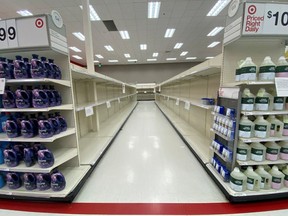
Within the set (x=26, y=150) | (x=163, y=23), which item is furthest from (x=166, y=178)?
(x=163, y=23)

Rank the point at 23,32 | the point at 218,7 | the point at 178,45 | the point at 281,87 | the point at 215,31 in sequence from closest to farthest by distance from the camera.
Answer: the point at 281,87
the point at 23,32
the point at 218,7
the point at 215,31
the point at 178,45

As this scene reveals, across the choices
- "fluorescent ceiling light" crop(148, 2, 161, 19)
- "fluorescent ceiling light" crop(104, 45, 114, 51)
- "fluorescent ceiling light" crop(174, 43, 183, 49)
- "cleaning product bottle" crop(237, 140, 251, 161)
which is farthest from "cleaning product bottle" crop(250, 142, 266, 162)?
"fluorescent ceiling light" crop(104, 45, 114, 51)

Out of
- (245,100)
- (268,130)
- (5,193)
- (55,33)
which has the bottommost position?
(5,193)

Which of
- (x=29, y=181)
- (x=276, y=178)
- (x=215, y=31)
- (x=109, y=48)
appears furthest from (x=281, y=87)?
(x=109, y=48)

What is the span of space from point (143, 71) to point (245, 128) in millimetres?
14010

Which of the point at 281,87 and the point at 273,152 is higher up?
the point at 281,87

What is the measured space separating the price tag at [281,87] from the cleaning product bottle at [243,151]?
21.0 inches

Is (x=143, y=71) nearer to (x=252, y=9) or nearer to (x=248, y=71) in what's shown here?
(x=252, y=9)

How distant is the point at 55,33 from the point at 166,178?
2.00 metres

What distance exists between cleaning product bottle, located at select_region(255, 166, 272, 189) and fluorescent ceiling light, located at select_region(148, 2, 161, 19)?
16.0 ft

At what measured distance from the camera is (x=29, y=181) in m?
1.44

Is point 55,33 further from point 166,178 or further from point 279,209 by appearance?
point 279,209

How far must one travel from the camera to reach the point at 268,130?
1.35 meters

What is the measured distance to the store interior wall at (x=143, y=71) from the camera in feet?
48.2
